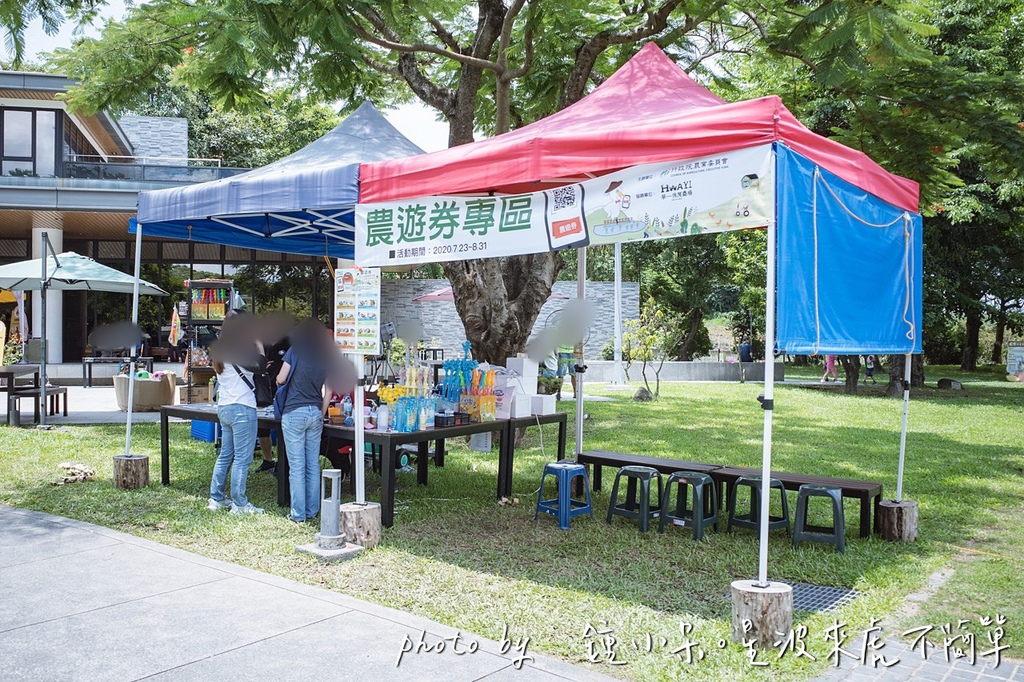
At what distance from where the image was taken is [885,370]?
32.2 metres

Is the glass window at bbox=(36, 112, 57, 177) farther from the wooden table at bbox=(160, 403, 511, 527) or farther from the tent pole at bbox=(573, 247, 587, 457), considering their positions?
the tent pole at bbox=(573, 247, 587, 457)

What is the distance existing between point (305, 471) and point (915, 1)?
7033 mm

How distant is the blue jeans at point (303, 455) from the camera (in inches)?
261

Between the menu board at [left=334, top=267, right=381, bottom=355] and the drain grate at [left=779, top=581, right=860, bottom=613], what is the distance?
3340mm

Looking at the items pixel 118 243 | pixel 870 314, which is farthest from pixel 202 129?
pixel 870 314

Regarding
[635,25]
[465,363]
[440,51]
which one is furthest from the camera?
[635,25]

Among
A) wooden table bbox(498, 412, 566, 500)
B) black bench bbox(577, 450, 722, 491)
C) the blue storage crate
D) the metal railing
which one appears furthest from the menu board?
the metal railing

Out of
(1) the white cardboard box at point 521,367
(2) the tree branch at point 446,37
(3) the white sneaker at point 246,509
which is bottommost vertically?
(3) the white sneaker at point 246,509

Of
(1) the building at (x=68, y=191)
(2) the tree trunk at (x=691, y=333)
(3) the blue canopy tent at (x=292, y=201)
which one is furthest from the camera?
(2) the tree trunk at (x=691, y=333)

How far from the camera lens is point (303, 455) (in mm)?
6699

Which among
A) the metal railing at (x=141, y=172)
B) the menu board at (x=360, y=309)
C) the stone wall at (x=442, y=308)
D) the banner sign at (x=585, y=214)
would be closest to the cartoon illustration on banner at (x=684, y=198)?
the banner sign at (x=585, y=214)

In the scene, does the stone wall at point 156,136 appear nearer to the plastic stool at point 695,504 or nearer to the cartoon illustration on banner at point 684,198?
the plastic stool at point 695,504

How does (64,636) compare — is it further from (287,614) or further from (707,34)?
(707,34)

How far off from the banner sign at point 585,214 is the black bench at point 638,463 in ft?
8.53
